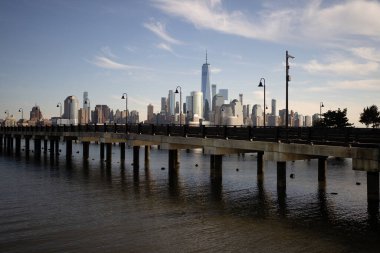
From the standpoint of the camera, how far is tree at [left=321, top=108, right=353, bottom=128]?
8731 cm

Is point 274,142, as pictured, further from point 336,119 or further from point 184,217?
point 336,119

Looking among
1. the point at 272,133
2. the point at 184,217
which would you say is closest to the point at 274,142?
the point at 272,133

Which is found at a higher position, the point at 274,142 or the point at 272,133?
the point at 272,133

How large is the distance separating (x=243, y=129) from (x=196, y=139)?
21.8ft

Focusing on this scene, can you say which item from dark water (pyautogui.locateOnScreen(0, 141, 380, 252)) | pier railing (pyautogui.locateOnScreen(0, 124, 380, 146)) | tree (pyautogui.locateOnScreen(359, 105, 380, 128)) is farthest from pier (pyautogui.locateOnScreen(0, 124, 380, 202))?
tree (pyautogui.locateOnScreen(359, 105, 380, 128))

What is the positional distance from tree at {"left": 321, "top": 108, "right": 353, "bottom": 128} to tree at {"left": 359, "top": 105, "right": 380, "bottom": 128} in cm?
375

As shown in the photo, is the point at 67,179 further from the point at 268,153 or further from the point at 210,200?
the point at 268,153

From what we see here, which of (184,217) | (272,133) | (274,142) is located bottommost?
(184,217)

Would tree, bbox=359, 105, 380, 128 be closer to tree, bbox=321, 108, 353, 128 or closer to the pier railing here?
tree, bbox=321, 108, 353, 128

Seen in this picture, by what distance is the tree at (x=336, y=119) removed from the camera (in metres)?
87.3

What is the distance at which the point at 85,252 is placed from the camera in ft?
55.5

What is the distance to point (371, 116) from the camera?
8244 cm

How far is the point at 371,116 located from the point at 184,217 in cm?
6977

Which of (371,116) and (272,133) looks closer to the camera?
(272,133)
